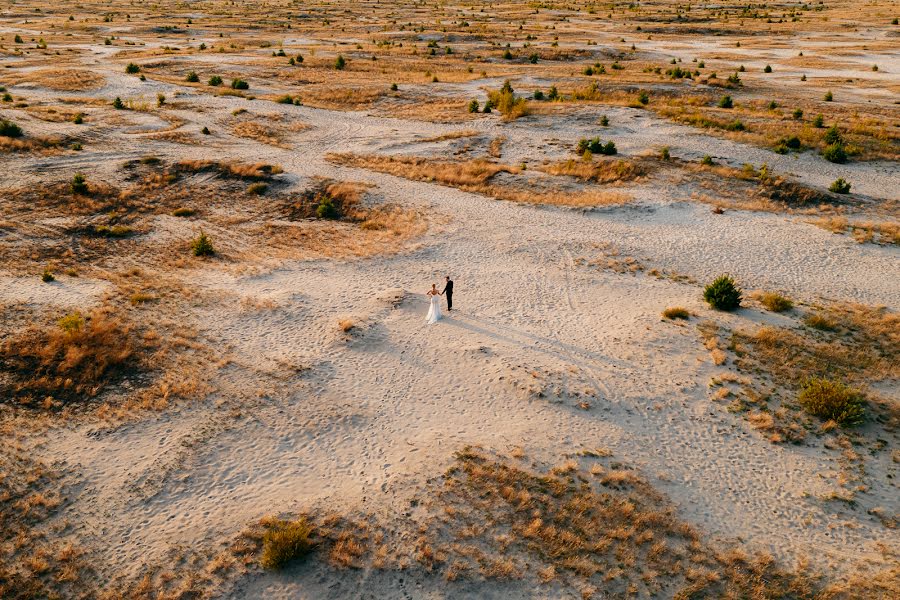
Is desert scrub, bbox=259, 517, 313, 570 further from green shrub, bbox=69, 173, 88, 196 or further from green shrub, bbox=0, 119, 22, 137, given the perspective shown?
green shrub, bbox=0, 119, 22, 137

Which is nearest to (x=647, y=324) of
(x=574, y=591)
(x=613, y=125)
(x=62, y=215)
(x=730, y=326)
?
(x=730, y=326)

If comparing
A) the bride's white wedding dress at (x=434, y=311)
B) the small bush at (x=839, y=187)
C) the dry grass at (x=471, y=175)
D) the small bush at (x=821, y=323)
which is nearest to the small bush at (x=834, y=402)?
the small bush at (x=821, y=323)

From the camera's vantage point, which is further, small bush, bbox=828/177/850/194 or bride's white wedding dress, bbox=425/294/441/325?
small bush, bbox=828/177/850/194

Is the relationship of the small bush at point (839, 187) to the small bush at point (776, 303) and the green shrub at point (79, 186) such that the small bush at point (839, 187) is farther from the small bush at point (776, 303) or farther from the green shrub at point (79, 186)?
the green shrub at point (79, 186)

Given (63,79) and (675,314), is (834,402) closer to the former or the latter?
(675,314)

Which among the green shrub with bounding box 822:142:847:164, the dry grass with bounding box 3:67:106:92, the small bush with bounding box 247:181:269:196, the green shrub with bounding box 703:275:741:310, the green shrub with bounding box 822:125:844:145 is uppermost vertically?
the dry grass with bounding box 3:67:106:92

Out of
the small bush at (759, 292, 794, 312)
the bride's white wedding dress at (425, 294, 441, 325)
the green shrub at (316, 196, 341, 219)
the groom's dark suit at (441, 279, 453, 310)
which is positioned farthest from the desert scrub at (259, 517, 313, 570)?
the green shrub at (316, 196, 341, 219)

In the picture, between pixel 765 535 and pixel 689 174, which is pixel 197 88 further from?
pixel 765 535
